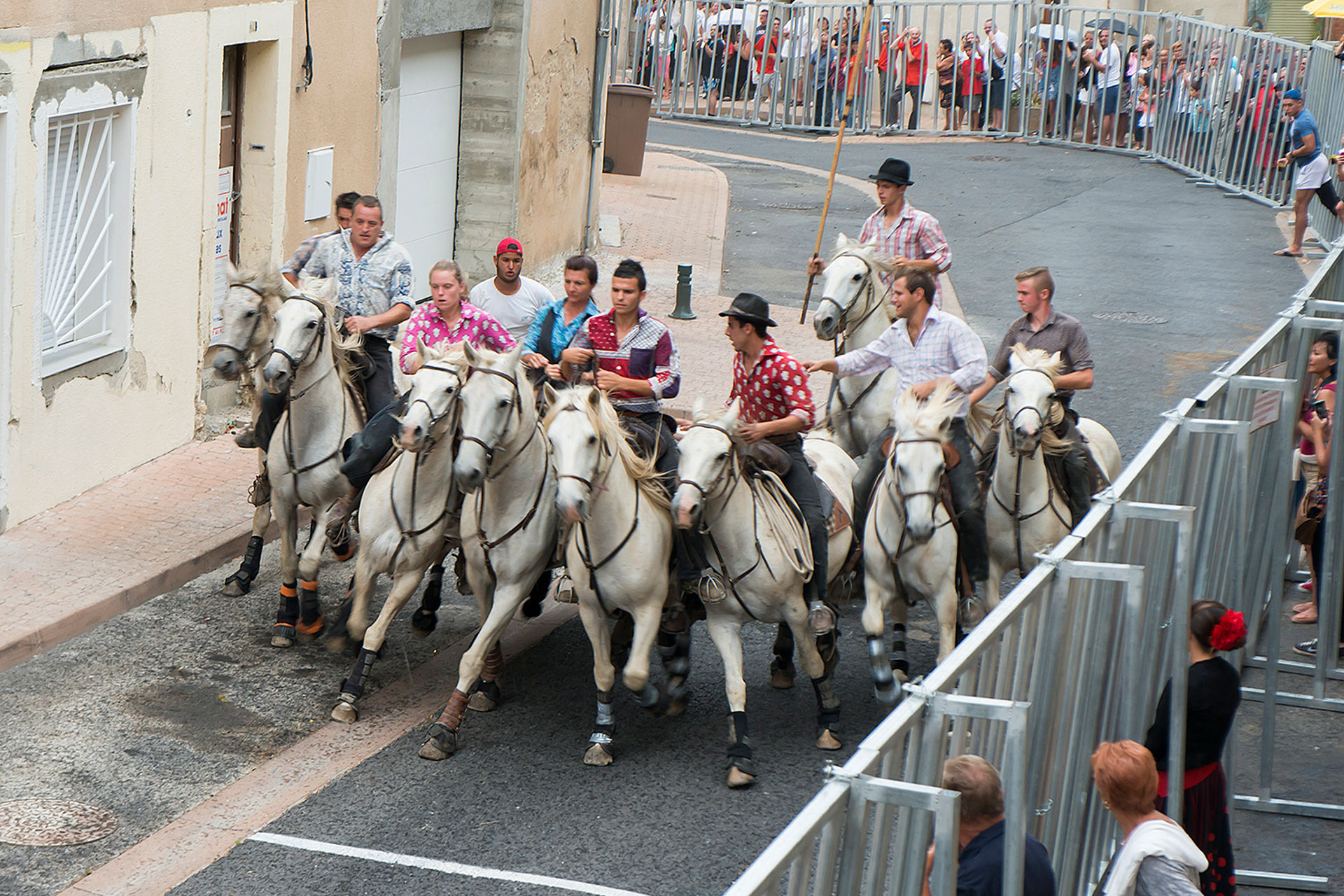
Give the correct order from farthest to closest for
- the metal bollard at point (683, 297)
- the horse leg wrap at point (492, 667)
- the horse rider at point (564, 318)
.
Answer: the metal bollard at point (683, 297)
the horse rider at point (564, 318)
the horse leg wrap at point (492, 667)

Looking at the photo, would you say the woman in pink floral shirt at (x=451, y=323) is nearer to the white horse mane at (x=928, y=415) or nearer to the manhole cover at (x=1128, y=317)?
→ the white horse mane at (x=928, y=415)

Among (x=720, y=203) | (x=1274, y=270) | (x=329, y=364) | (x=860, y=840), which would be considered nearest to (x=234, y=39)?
(x=329, y=364)

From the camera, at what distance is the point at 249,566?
390 inches

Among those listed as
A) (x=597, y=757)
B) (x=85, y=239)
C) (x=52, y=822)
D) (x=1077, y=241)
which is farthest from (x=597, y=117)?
(x=52, y=822)

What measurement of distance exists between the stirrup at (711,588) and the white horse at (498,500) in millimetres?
886

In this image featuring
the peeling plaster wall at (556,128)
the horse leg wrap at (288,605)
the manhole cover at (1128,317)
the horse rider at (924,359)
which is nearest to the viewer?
the horse rider at (924,359)

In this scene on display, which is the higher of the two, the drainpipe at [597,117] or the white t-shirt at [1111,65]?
the white t-shirt at [1111,65]

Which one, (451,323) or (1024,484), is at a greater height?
(451,323)

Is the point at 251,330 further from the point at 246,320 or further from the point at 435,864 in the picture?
the point at 435,864

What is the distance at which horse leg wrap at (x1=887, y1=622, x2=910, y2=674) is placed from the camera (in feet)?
29.2

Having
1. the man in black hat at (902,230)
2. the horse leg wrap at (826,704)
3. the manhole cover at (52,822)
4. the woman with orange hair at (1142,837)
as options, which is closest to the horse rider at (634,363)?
the horse leg wrap at (826,704)

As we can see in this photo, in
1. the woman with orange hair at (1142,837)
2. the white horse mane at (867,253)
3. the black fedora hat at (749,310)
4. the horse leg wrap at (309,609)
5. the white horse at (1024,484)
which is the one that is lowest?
the horse leg wrap at (309,609)

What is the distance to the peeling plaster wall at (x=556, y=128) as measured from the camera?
18.2m

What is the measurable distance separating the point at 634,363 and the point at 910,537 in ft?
5.90
